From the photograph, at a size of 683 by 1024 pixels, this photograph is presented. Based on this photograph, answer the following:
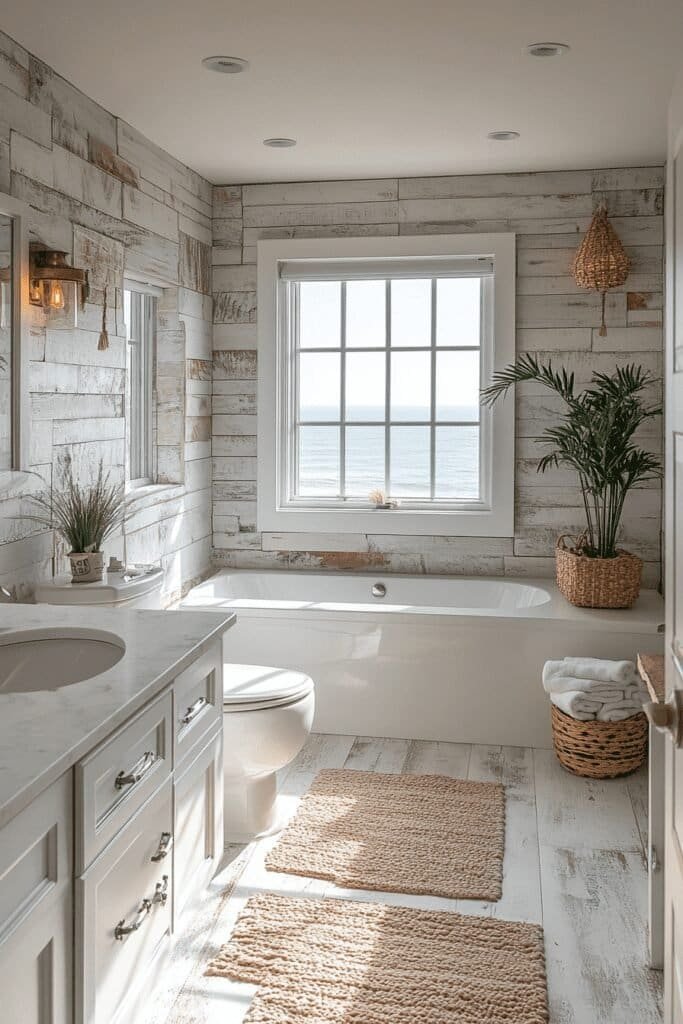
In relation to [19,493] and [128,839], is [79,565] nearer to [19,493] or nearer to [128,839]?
[19,493]

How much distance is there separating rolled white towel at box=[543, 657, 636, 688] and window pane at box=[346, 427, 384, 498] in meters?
1.63

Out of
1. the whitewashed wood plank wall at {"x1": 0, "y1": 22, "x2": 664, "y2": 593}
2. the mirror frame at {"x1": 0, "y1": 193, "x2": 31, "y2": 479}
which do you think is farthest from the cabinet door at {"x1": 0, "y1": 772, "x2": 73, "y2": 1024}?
the whitewashed wood plank wall at {"x1": 0, "y1": 22, "x2": 664, "y2": 593}

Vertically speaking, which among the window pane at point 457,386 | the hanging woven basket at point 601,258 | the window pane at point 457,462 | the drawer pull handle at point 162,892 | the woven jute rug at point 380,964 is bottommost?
the woven jute rug at point 380,964

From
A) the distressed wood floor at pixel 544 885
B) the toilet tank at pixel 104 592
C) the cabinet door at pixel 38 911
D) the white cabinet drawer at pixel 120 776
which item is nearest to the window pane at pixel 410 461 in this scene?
the distressed wood floor at pixel 544 885

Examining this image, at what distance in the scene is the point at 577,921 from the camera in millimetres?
2742

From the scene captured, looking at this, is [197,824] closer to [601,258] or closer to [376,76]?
[376,76]

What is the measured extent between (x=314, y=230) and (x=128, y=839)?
Result: 149 inches

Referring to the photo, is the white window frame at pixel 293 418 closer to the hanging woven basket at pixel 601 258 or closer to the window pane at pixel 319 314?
the window pane at pixel 319 314

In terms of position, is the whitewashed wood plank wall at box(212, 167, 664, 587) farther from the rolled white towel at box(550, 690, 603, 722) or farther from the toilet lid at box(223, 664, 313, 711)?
the toilet lid at box(223, 664, 313, 711)

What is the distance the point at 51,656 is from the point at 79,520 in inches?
47.6

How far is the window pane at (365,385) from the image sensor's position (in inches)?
201

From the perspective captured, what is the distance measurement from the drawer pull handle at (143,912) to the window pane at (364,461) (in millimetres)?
3282

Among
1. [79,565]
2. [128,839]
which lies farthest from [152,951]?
[79,565]

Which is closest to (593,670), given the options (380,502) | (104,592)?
(380,502)
